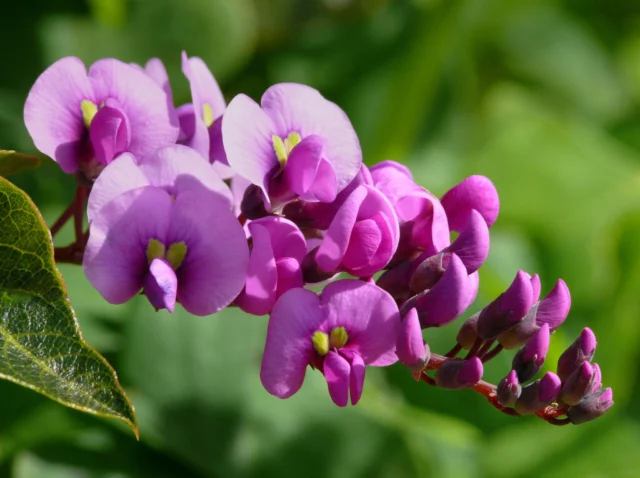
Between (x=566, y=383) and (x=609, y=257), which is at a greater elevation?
(x=566, y=383)

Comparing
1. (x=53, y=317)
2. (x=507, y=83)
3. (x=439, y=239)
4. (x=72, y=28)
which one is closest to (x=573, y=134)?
(x=507, y=83)

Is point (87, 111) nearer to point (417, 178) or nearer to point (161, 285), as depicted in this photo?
point (161, 285)

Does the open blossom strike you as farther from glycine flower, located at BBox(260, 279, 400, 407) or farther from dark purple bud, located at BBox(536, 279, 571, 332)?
dark purple bud, located at BBox(536, 279, 571, 332)

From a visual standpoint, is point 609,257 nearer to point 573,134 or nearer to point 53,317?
point 573,134

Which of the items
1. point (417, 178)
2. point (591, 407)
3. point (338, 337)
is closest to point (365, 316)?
point (338, 337)

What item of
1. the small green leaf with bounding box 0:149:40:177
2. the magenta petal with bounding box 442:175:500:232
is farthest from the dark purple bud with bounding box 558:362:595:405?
the small green leaf with bounding box 0:149:40:177

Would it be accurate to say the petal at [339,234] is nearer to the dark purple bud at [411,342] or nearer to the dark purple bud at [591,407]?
the dark purple bud at [411,342]
